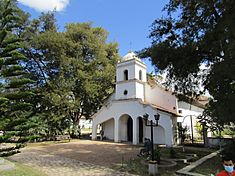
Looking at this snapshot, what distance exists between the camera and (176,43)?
11.8m

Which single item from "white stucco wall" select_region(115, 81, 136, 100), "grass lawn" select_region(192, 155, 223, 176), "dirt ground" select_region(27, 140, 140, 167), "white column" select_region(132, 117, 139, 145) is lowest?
"dirt ground" select_region(27, 140, 140, 167)

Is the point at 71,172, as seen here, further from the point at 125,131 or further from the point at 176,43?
the point at 125,131

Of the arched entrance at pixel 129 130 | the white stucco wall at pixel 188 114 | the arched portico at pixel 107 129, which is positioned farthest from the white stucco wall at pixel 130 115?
the white stucco wall at pixel 188 114

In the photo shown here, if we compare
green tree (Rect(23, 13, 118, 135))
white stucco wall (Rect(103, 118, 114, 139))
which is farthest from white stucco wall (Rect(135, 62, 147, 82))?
white stucco wall (Rect(103, 118, 114, 139))

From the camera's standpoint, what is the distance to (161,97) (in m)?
21.0

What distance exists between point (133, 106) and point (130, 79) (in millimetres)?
3034

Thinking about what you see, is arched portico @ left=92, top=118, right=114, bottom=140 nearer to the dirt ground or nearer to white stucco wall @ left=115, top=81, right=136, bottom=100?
white stucco wall @ left=115, top=81, right=136, bottom=100

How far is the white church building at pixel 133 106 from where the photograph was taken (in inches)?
747

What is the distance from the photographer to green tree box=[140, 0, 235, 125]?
8508 mm

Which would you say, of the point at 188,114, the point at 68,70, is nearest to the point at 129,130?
the point at 188,114

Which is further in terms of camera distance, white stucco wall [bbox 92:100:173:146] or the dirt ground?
white stucco wall [bbox 92:100:173:146]

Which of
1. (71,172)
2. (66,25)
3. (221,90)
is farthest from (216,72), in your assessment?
(66,25)

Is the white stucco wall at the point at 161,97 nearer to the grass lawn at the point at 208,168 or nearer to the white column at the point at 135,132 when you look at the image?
the white column at the point at 135,132

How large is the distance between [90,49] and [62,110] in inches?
310
